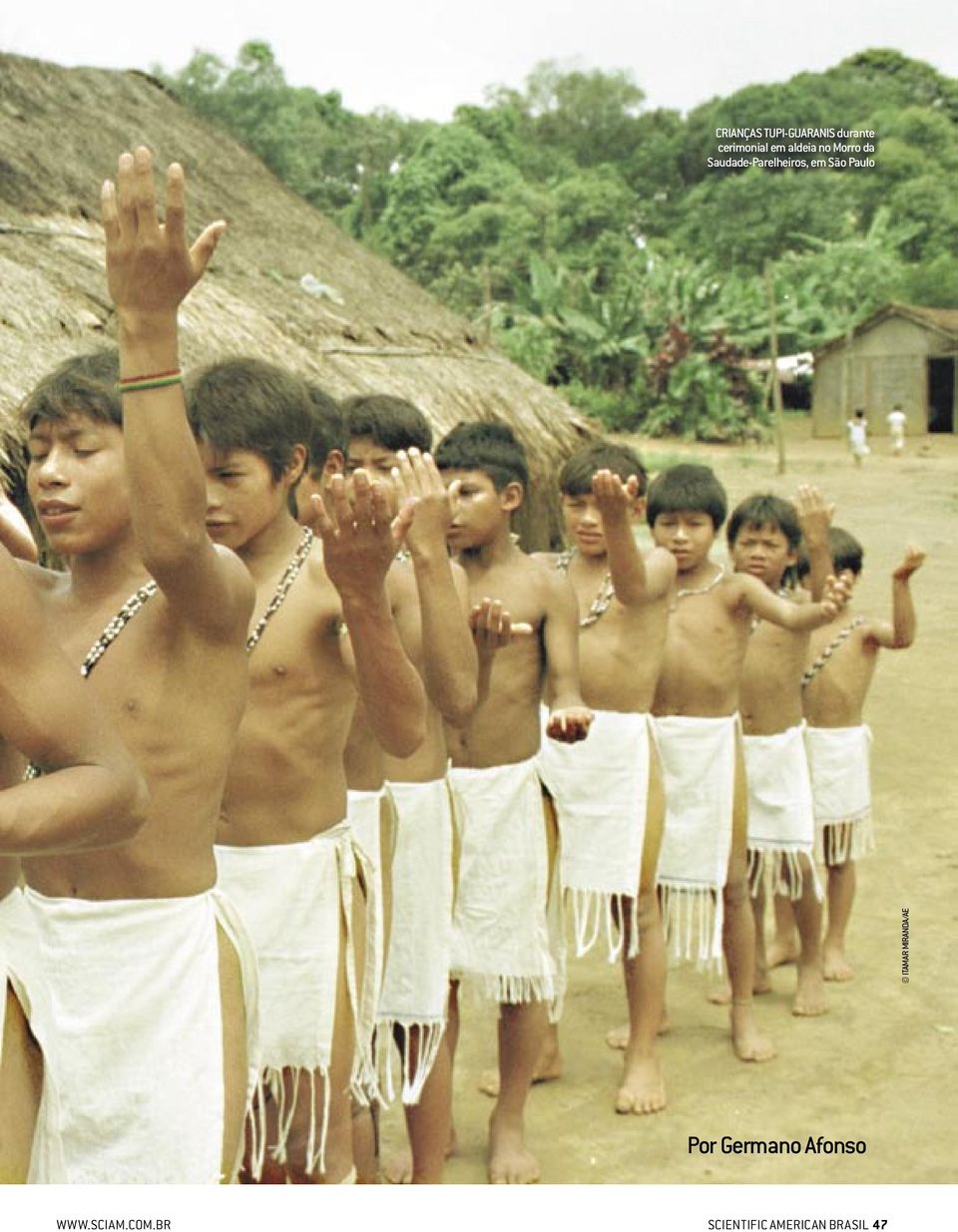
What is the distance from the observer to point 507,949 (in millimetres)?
3406

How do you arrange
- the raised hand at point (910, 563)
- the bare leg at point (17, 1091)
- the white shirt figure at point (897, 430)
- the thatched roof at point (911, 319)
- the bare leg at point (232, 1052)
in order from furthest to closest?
1. the thatched roof at point (911, 319)
2. the white shirt figure at point (897, 430)
3. the raised hand at point (910, 563)
4. the bare leg at point (232, 1052)
5. the bare leg at point (17, 1091)

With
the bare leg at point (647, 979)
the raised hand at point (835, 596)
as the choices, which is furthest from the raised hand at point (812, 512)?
the bare leg at point (647, 979)

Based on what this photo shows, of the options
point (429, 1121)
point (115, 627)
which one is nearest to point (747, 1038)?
point (429, 1121)

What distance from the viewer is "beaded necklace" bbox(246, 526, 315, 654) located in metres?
2.47

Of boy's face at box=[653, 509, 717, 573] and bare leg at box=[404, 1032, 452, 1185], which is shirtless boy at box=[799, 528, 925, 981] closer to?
boy's face at box=[653, 509, 717, 573]

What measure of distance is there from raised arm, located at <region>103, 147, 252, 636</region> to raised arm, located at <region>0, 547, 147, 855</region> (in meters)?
0.22

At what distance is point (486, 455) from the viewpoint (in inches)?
134

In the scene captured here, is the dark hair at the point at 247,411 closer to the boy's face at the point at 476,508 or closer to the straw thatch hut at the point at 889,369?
the boy's face at the point at 476,508

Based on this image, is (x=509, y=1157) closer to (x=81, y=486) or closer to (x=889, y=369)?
(x=81, y=486)

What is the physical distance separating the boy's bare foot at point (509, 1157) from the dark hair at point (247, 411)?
1715 millimetres

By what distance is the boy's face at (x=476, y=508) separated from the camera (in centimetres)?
340

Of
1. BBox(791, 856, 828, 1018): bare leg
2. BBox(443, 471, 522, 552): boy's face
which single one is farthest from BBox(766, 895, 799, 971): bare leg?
BBox(443, 471, 522, 552): boy's face

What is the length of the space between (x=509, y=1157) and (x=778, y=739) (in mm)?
1705

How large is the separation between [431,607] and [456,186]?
26.1 meters
